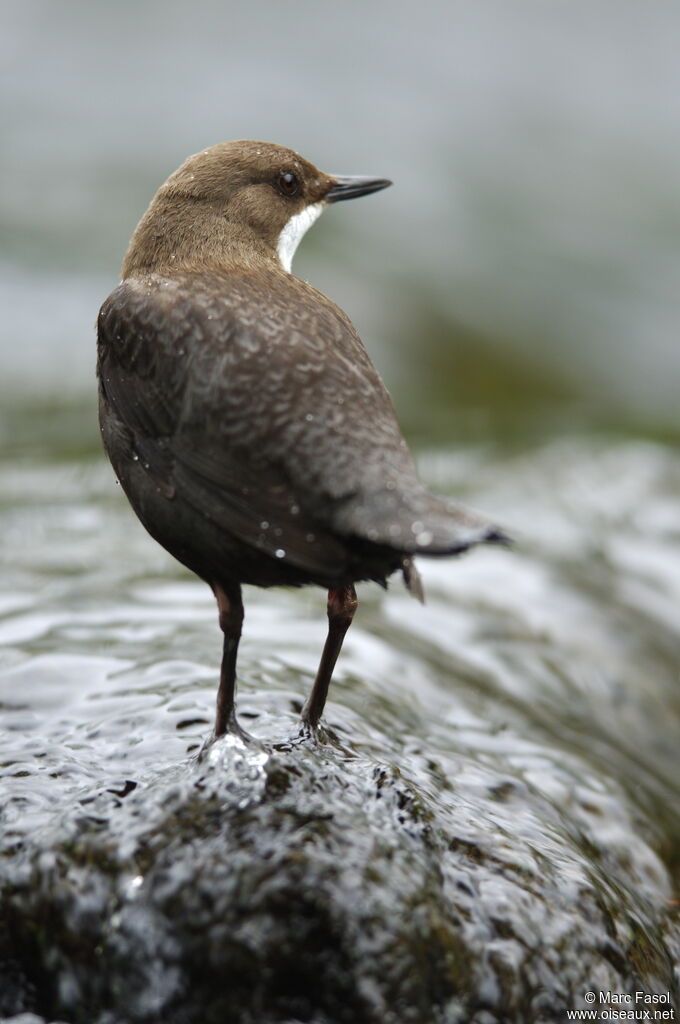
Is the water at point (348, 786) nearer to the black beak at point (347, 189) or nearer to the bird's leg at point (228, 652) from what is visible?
the bird's leg at point (228, 652)

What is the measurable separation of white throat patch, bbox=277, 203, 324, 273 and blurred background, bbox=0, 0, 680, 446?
186 inches

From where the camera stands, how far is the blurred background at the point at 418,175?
1135 centimetres

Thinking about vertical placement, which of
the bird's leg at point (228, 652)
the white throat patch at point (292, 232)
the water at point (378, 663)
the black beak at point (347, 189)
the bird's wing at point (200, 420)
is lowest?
the water at point (378, 663)

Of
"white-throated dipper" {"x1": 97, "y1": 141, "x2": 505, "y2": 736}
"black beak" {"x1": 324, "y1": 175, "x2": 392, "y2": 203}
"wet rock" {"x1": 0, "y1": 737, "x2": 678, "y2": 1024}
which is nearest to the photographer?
"wet rock" {"x1": 0, "y1": 737, "x2": 678, "y2": 1024}

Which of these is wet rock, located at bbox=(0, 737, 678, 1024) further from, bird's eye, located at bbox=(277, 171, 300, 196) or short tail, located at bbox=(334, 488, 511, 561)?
bird's eye, located at bbox=(277, 171, 300, 196)

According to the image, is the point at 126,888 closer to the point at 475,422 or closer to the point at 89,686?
the point at 89,686

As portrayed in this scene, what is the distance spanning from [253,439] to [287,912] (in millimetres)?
1101

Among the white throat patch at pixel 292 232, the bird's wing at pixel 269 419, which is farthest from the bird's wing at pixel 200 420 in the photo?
the white throat patch at pixel 292 232

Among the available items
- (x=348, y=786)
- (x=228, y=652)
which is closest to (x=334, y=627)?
(x=228, y=652)

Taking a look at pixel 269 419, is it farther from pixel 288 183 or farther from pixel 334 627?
pixel 288 183

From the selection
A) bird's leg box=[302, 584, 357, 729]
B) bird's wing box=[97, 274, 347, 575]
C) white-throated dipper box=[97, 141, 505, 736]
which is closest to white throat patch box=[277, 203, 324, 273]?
→ white-throated dipper box=[97, 141, 505, 736]

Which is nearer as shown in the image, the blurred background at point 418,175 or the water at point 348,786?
the water at point 348,786

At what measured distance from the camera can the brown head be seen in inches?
147

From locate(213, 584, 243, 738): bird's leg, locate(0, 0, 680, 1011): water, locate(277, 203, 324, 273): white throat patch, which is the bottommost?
locate(0, 0, 680, 1011): water
